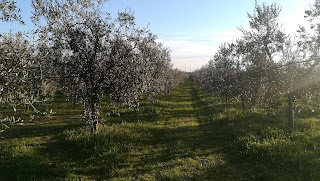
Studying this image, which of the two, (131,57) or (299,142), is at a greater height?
(131,57)

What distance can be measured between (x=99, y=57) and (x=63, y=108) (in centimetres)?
1978

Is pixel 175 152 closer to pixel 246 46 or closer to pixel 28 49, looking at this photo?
pixel 28 49

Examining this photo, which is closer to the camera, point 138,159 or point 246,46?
point 138,159

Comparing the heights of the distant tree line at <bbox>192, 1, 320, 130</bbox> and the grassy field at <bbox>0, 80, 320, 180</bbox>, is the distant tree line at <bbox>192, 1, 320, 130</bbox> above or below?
above

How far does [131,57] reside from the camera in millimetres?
18828

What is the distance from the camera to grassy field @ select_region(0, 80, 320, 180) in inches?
553

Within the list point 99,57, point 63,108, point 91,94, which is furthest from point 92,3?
point 63,108

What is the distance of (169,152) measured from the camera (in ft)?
58.5

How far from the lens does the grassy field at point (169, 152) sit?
1405cm

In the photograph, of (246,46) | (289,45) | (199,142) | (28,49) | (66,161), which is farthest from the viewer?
(246,46)

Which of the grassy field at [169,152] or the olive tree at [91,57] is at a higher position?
the olive tree at [91,57]

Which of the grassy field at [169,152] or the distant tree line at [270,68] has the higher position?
the distant tree line at [270,68]

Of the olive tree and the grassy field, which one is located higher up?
the olive tree

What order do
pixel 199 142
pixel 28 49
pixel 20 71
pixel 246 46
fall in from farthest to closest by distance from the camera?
1. pixel 246 46
2. pixel 199 142
3. pixel 28 49
4. pixel 20 71
